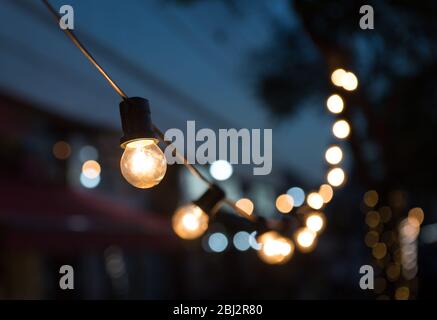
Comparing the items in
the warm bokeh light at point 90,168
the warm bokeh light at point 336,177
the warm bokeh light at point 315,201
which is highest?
the warm bokeh light at point 90,168

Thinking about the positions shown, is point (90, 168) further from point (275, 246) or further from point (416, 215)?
point (275, 246)

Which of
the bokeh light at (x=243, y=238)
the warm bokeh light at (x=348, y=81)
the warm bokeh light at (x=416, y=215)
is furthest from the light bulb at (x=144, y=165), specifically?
the warm bokeh light at (x=416, y=215)

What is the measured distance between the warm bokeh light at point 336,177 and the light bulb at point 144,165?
2.37 m

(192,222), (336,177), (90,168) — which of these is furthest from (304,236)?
(90,168)

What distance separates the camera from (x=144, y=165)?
2307 millimetres

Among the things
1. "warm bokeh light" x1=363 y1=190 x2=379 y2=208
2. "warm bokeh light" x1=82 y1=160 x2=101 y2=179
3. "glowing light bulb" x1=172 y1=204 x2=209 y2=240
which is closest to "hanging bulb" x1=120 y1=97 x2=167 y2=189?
"glowing light bulb" x1=172 y1=204 x2=209 y2=240

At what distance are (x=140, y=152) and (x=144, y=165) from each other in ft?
0.18

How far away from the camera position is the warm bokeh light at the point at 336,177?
14.8 ft

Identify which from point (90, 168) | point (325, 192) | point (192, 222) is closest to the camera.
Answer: point (192, 222)

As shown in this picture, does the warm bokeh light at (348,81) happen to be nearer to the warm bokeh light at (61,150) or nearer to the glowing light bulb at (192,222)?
the glowing light bulb at (192,222)
